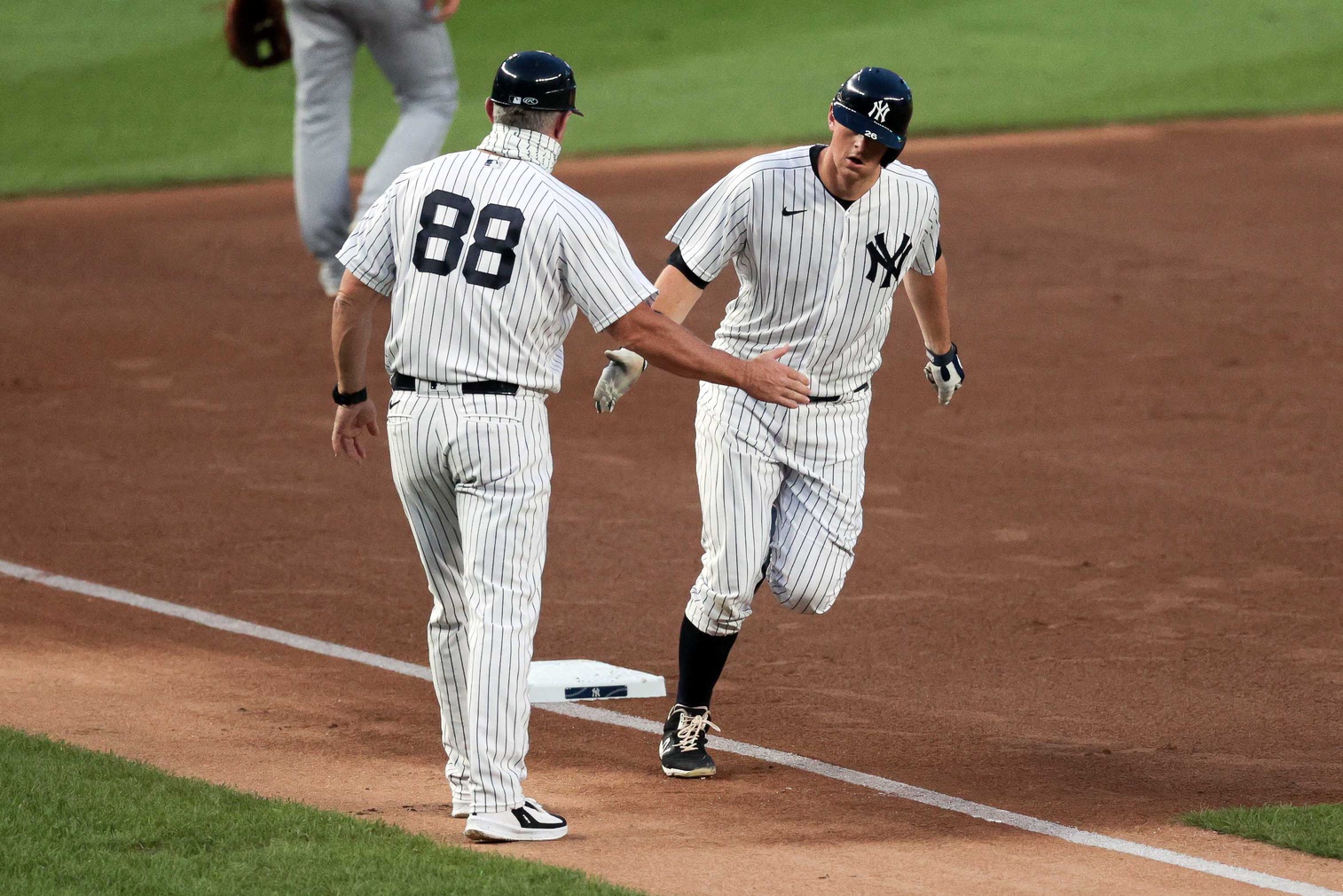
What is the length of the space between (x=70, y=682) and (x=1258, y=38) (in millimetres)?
16864

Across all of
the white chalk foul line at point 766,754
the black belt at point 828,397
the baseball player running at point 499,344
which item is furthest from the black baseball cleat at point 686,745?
the black belt at point 828,397

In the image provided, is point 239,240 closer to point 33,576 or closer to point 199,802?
point 33,576

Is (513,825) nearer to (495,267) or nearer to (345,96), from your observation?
(495,267)

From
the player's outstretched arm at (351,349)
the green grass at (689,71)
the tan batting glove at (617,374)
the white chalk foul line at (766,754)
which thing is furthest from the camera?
the green grass at (689,71)

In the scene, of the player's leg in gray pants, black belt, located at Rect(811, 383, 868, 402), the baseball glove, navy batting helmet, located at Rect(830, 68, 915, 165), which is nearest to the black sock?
black belt, located at Rect(811, 383, 868, 402)

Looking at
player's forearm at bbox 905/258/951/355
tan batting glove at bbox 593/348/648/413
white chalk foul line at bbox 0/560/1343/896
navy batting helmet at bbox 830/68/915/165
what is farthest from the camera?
player's forearm at bbox 905/258/951/355

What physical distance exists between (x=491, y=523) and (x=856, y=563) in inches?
130

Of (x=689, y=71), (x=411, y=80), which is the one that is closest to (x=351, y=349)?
(x=411, y=80)

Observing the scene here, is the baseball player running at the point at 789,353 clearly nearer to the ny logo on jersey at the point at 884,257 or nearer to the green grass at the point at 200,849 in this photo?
the ny logo on jersey at the point at 884,257

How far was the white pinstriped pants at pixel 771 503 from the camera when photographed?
514 centimetres

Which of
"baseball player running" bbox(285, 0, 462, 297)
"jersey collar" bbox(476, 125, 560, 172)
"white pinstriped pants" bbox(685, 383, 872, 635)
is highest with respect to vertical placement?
"baseball player running" bbox(285, 0, 462, 297)

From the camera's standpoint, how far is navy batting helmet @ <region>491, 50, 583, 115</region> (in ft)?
14.4

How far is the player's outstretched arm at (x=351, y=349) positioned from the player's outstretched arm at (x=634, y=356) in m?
0.59

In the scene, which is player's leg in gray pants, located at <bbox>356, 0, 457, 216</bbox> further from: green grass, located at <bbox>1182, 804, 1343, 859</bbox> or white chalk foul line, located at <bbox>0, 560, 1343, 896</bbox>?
green grass, located at <bbox>1182, 804, 1343, 859</bbox>
